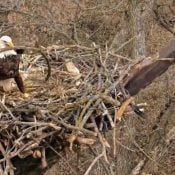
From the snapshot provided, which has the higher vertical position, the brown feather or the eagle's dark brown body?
the eagle's dark brown body

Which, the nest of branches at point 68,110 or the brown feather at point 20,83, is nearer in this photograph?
the nest of branches at point 68,110

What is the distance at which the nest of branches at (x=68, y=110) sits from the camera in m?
3.02

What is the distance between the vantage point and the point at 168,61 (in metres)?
3.07

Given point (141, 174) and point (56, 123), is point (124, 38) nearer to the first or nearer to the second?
point (141, 174)

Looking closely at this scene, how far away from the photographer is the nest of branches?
119 inches

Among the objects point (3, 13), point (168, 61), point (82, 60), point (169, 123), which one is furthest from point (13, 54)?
point (169, 123)

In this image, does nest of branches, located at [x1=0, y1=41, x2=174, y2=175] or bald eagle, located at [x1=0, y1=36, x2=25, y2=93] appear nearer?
nest of branches, located at [x1=0, y1=41, x2=174, y2=175]

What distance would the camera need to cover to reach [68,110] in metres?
3.22

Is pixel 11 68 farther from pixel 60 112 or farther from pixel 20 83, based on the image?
pixel 60 112

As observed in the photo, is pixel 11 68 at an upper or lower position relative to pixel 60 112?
upper

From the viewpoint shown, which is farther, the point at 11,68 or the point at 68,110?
the point at 11,68

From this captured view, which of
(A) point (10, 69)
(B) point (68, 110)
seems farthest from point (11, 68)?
(B) point (68, 110)

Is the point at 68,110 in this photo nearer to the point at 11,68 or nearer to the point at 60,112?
the point at 60,112

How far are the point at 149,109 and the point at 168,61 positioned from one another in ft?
14.4
